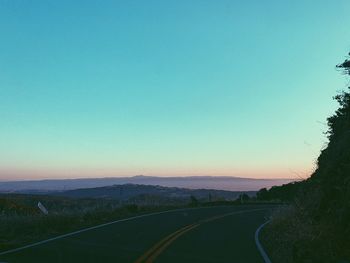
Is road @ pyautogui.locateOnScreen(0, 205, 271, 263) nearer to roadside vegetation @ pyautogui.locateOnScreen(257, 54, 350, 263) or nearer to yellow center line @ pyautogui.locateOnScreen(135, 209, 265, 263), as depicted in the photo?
yellow center line @ pyautogui.locateOnScreen(135, 209, 265, 263)

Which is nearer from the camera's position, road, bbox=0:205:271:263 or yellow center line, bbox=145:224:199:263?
yellow center line, bbox=145:224:199:263

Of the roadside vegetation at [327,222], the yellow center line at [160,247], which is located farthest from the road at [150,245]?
the roadside vegetation at [327,222]

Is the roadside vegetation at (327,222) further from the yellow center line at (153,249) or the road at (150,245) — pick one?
the yellow center line at (153,249)

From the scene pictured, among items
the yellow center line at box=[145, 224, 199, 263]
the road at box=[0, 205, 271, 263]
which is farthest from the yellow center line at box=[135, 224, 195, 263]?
the yellow center line at box=[145, 224, 199, 263]

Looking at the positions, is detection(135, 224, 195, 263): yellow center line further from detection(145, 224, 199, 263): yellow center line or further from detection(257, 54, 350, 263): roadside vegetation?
detection(257, 54, 350, 263): roadside vegetation

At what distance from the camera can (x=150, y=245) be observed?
1630cm

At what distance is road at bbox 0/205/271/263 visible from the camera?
13.5 metres

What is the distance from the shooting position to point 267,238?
20266mm

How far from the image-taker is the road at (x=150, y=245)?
44.4ft

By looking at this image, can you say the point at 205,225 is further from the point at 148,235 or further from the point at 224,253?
the point at 224,253

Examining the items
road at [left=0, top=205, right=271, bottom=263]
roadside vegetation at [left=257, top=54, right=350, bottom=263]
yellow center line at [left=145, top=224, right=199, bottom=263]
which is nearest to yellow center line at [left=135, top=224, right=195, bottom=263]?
road at [left=0, top=205, right=271, bottom=263]

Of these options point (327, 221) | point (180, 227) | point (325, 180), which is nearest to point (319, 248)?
point (327, 221)

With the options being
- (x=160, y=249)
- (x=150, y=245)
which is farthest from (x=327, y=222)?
(x=150, y=245)

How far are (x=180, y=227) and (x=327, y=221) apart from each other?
9.39 metres
